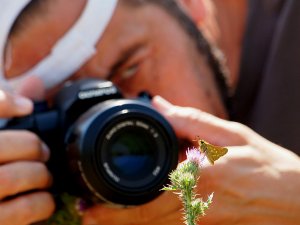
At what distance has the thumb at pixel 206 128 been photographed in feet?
3.16

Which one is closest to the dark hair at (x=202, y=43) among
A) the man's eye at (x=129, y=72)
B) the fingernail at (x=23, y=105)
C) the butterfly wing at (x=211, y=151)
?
the man's eye at (x=129, y=72)

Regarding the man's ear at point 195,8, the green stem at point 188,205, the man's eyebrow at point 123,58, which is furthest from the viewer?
the man's ear at point 195,8

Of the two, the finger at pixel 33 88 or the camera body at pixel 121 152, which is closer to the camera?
the camera body at pixel 121 152

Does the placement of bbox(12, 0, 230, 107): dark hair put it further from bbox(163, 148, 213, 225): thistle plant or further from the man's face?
bbox(163, 148, 213, 225): thistle plant

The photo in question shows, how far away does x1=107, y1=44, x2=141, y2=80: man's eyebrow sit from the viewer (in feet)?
4.33

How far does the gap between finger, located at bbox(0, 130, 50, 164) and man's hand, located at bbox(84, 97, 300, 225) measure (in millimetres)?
140

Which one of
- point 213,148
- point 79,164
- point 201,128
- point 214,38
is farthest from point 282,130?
point 213,148

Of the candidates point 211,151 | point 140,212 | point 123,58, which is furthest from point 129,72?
point 211,151

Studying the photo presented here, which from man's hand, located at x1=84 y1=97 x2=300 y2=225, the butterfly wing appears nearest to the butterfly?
the butterfly wing

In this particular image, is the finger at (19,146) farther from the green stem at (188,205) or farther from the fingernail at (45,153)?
the green stem at (188,205)

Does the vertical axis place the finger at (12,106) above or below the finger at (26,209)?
above

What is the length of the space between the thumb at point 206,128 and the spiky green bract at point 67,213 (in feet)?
0.60

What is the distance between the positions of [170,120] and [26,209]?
0.24 m

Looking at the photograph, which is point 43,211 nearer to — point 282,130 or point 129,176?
point 129,176
